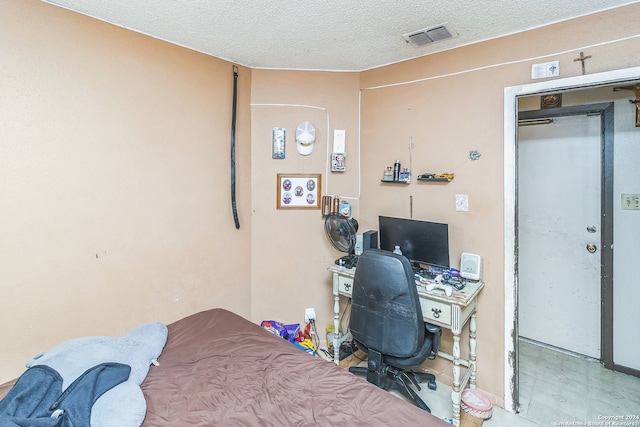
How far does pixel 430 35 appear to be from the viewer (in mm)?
2107

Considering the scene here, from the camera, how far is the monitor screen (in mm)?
2303

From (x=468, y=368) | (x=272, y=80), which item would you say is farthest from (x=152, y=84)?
(x=468, y=368)

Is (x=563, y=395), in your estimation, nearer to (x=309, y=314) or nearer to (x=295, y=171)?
(x=309, y=314)

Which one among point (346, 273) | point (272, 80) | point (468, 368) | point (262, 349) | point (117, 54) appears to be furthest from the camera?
point (272, 80)

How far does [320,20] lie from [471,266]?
192cm

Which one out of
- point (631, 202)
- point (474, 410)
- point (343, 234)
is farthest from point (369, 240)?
point (631, 202)

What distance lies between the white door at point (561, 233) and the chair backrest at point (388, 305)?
5.56 ft

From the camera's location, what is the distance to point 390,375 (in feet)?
7.57

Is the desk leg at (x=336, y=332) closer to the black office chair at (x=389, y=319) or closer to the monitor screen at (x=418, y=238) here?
the black office chair at (x=389, y=319)

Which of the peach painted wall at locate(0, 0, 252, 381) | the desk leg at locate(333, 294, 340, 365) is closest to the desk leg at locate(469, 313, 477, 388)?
the desk leg at locate(333, 294, 340, 365)

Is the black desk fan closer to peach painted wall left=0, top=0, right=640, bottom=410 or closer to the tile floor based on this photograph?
peach painted wall left=0, top=0, right=640, bottom=410

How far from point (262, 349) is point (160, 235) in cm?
113

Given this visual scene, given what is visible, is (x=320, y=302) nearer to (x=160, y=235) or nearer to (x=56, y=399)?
(x=160, y=235)

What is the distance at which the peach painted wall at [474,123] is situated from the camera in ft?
6.17
